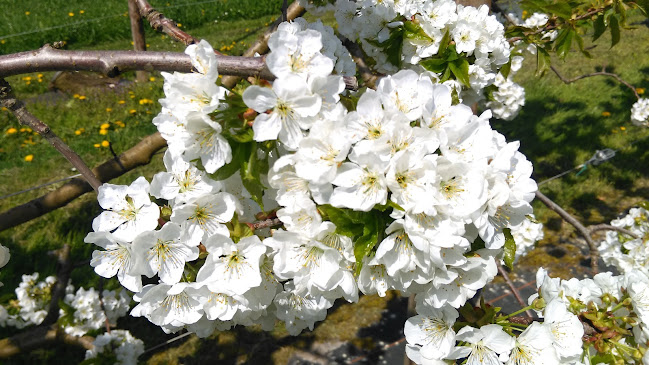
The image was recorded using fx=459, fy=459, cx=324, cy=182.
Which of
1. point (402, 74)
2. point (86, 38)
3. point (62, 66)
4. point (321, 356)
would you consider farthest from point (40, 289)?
point (86, 38)

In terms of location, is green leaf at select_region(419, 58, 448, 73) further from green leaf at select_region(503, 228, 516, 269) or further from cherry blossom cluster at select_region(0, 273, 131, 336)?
cherry blossom cluster at select_region(0, 273, 131, 336)

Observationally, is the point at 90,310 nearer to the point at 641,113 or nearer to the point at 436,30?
the point at 436,30

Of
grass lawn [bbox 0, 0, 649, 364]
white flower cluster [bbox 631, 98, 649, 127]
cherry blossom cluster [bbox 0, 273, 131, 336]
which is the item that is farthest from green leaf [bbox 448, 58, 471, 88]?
white flower cluster [bbox 631, 98, 649, 127]

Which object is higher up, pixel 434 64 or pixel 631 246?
pixel 434 64

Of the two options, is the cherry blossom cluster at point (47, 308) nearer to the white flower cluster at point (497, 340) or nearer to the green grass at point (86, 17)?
the white flower cluster at point (497, 340)

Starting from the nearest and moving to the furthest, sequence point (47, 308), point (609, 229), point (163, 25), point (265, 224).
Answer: point (265, 224) < point (163, 25) < point (609, 229) < point (47, 308)

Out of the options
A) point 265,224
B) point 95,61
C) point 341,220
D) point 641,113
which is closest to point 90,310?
point 95,61

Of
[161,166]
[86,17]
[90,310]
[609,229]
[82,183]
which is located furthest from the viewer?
[86,17]

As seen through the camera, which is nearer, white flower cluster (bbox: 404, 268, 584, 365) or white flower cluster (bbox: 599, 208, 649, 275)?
white flower cluster (bbox: 404, 268, 584, 365)
